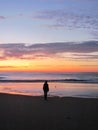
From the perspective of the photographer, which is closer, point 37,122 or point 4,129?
point 4,129

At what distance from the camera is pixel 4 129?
1244cm

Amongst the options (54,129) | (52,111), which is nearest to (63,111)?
(52,111)

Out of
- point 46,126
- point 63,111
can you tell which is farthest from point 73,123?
point 63,111

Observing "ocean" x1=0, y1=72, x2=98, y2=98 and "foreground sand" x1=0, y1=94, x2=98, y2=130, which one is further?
"ocean" x1=0, y1=72, x2=98, y2=98

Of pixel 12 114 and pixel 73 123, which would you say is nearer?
pixel 73 123

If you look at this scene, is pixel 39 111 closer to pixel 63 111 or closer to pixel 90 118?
pixel 63 111

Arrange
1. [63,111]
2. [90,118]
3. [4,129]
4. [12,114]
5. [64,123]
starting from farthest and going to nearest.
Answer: [63,111], [12,114], [90,118], [64,123], [4,129]

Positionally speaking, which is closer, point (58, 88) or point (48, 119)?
point (48, 119)

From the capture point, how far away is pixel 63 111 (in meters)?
17.7

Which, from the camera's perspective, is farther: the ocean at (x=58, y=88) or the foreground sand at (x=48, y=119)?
the ocean at (x=58, y=88)

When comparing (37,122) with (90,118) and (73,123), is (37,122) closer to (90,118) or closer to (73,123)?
(73,123)

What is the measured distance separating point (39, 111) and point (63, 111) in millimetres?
1428

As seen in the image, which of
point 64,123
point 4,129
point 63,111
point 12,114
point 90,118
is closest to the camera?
point 4,129

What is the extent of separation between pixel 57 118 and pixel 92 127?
2.71m
